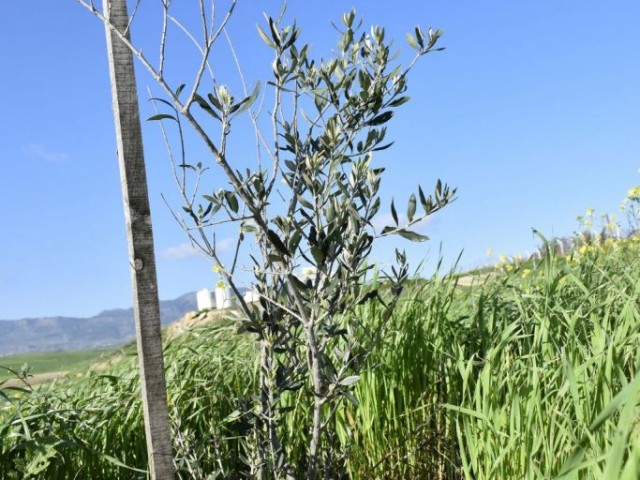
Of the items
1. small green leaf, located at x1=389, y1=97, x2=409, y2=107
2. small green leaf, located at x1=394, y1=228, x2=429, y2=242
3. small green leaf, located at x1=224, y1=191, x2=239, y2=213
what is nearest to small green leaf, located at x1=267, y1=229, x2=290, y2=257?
small green leaf, located at x1=224, y1=191, x2=239, y2=213

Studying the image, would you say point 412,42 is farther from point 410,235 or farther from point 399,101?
point 410,235

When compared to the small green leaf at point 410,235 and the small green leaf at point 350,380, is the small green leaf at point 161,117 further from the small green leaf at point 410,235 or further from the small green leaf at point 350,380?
the small green leaf at point 350,380

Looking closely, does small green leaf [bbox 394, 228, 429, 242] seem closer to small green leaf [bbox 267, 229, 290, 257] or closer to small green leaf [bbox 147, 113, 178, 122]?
small green leaf [bbox 267, 229, 290, 257]

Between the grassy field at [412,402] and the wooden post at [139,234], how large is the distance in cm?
20

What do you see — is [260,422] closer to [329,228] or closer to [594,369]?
[329,228]

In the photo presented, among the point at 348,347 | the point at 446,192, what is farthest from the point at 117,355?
the point at 446,192

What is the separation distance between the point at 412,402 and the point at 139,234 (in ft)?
5.14

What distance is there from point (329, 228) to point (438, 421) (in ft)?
4.06

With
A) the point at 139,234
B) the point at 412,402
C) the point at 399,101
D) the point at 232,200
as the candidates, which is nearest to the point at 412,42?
the point at 399,101

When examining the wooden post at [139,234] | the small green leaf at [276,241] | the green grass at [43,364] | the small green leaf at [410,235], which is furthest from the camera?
the green grass at [43,364]

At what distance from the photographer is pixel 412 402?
131 inches

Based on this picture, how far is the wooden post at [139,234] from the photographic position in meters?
2.50

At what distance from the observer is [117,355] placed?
18.7 feet

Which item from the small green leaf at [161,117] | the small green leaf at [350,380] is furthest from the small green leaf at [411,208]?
the small green leaf at [161,117]
